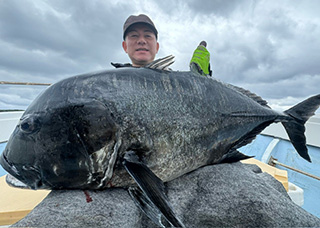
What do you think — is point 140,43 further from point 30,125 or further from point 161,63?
point 30,125

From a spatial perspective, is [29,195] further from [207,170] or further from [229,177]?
[229,177]

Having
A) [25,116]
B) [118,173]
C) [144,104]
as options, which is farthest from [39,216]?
[144,104]

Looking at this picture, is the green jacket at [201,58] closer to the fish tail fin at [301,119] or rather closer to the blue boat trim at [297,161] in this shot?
the fish tail fin at [301,119]

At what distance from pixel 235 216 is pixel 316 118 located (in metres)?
5.44

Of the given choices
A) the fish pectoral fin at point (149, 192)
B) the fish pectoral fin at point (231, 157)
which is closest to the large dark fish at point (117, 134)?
the fish pectoral fin at point (149, 192)

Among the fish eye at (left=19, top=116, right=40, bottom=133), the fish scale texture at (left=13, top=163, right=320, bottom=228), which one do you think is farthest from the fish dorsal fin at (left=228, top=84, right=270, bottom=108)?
the fish eye at (left=19, top=116, right=40, bottom=133)

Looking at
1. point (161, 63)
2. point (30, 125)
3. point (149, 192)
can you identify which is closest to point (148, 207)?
point (149, 192)

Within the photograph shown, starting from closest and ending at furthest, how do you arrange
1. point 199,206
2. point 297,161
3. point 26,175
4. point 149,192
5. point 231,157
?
point 149,192 → point 26,175 → point 199,206 → point 231,157 → point 297,161

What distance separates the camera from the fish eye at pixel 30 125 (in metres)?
1.23

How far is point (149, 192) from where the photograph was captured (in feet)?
3.65

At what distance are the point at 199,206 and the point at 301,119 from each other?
179 cm

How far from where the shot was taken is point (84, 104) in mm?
1263

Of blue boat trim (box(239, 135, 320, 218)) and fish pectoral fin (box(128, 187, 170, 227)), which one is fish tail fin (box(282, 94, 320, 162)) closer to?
blue boat trim (box(239, 135, 320, 218))

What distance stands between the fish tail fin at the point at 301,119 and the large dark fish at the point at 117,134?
1280 mm
